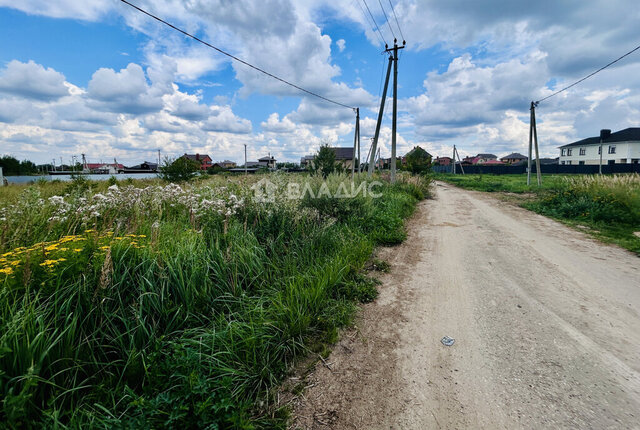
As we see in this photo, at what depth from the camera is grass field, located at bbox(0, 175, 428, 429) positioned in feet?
5.68

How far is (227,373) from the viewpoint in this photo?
207 centimetres

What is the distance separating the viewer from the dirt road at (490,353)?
187cm

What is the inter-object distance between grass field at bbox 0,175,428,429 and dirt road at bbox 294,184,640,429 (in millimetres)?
409

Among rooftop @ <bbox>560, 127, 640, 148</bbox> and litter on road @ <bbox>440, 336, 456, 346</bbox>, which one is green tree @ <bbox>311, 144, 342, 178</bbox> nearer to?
litter on road @ <bbox>440, 336, 456, 346</bbox>

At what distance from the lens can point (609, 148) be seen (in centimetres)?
5019

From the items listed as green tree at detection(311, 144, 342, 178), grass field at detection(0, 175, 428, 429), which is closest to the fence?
green tree at detection(311, 144, 342, 178)

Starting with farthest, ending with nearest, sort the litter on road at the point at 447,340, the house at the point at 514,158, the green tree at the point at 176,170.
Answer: the house at the point at 514,158 → the green tree at the point at 176,170 → the litter on road at the point at 447,340

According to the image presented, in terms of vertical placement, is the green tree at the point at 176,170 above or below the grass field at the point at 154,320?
above

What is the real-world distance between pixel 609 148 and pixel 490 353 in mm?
71677

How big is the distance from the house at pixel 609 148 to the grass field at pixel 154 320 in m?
60.2

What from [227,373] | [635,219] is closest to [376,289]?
[227,373]

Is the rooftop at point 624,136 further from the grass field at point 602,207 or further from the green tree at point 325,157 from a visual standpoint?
the green tree at point 325,157

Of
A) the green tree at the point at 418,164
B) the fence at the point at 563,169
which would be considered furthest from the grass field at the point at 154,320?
the fence at the point at 563,169

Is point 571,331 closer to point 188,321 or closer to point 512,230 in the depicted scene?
point 188,321
